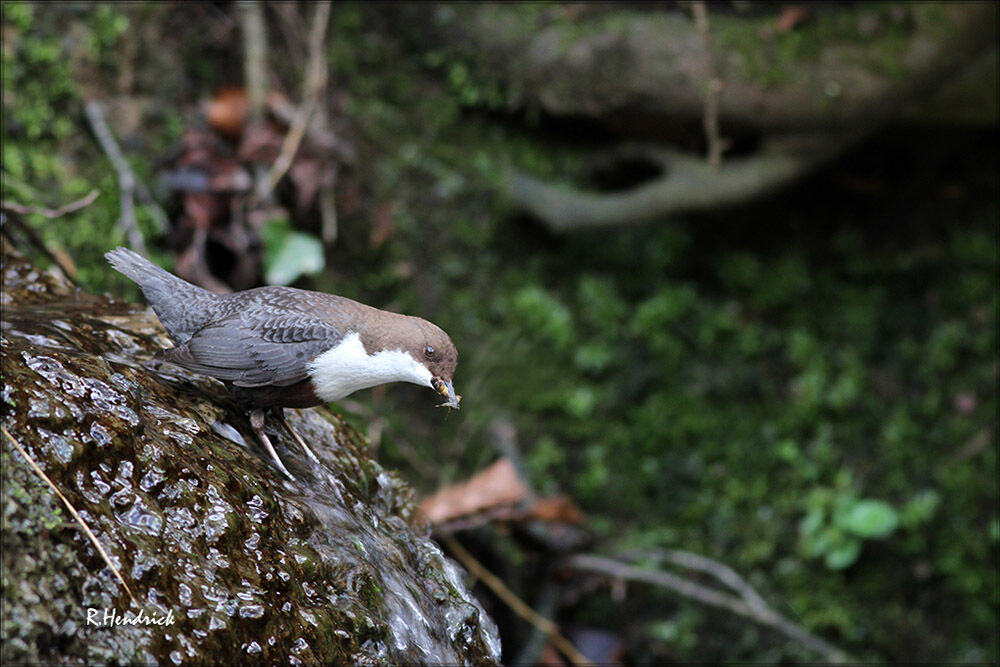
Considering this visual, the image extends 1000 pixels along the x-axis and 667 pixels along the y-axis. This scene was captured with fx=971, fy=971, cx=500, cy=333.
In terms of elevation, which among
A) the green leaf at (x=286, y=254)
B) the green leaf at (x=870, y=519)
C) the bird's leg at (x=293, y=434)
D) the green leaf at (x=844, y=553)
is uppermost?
the bird's leg at (x=293, y=434)

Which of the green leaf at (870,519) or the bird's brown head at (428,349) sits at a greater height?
the bird's brown head at (428,349)

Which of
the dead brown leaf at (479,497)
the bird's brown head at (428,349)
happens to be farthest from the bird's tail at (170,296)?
the dead brown leaf at (479,497)

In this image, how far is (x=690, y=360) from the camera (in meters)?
5.75

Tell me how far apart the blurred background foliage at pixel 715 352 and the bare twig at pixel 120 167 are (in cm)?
22

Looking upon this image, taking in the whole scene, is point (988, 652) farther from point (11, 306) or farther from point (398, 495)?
point (11, 306)

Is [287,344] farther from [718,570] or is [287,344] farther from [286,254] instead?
[718,570]

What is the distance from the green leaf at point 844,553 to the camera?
519 cm

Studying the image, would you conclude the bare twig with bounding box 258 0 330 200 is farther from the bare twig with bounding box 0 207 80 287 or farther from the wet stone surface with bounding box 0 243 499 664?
the wet stone surface with bounding box 0 243 499 664

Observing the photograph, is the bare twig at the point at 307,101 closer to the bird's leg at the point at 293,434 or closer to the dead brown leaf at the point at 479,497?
the dead brown leaf at the point at 479,497

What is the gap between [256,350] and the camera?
9.14 ft

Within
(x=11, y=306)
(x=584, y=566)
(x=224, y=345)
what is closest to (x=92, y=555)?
(x=224, y=345)

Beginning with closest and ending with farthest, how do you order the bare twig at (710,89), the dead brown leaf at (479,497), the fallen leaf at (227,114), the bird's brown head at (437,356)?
the bird's brown head at (437,356), the bare twig at (710,89), the dead brown leaf at (479,497), the fallen leaf at (227,114)

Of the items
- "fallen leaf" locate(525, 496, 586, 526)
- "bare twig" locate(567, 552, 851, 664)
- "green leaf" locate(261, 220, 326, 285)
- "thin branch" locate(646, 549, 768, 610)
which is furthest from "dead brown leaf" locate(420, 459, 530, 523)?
"green leaf" locate(261, 220, 326, 285)

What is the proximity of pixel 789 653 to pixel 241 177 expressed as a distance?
3.78 metres
